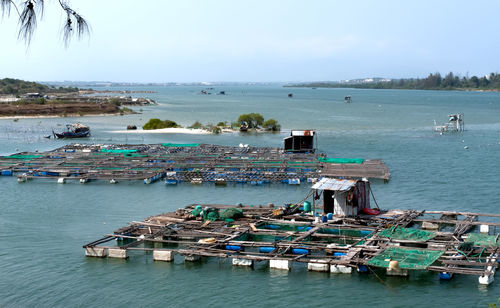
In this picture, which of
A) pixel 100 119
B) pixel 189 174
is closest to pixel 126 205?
pixel 189 174

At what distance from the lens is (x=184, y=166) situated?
31.8 metres

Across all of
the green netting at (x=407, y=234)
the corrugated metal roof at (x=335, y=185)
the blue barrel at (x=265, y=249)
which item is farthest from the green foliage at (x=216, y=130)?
the blue barrel at (x=265, y=249)

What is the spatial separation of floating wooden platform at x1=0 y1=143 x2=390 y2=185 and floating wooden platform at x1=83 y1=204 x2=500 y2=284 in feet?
25.8

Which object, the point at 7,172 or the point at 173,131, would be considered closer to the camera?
the point at 7,172

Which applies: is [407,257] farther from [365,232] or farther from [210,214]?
[210,214]

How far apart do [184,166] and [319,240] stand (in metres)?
15.1

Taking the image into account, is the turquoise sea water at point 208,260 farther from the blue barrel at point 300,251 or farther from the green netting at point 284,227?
the green netting at point 284,227

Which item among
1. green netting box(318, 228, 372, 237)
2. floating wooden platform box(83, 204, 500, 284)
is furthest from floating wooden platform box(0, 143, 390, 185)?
green netting box(318, 228, 372, 237)

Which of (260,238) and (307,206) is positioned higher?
(307,206)

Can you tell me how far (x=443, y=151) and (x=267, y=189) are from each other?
18.2m

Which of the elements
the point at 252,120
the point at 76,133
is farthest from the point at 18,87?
the point at 252,120

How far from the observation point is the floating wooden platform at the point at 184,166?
28797mm

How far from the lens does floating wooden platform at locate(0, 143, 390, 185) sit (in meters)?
28.8

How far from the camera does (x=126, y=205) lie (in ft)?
78.4
